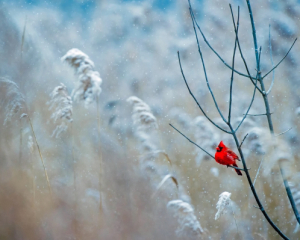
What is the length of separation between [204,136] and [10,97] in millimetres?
964

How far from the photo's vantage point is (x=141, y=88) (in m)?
1.48

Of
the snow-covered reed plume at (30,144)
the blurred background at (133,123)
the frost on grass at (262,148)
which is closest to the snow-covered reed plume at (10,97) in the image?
the blurred background at (133,123)

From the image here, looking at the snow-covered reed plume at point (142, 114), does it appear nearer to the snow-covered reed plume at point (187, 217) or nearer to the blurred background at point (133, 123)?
the blurred background at point (133, 123)

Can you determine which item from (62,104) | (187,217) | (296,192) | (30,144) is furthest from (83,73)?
(296,192)

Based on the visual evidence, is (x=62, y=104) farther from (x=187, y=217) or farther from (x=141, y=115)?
(x=187, y=217)

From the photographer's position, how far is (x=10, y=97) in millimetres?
1500

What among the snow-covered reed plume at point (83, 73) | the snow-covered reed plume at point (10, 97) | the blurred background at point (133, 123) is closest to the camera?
the snow-covered reed plume at point (83, 73)

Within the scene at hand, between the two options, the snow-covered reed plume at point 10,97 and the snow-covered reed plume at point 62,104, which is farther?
the snow-covered reed plume at point 10,97

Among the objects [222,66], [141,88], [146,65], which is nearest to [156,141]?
[141,88]

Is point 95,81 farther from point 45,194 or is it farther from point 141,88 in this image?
point 45,194

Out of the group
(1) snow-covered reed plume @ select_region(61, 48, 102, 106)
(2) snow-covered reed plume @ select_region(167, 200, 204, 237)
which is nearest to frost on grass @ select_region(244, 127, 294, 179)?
(2) snow-covered reed plume @ select_region(167, 200, 204, 237)

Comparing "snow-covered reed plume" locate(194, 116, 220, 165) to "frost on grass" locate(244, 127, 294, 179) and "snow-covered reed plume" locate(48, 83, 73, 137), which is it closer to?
"frost on grass" locate(244, 127, 294, 179)

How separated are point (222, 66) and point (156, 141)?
1.56 ft

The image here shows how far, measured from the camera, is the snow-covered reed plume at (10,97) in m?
1.50
